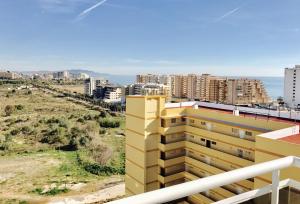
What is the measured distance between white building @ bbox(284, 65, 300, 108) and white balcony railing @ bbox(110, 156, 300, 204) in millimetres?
64119

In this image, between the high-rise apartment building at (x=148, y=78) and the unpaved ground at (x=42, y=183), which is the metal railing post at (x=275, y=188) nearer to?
the unpaved ground at (x=42, y=183)

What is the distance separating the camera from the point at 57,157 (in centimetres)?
2930

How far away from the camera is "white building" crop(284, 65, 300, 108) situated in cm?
6078

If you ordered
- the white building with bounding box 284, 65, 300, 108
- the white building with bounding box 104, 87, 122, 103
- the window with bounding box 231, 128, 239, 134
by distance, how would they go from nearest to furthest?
the window with bounding box 231, 128, 239, 134
the white building with bounding box 284, 65, 300, 108
the white building with bounding box 104, 87, 122, 103

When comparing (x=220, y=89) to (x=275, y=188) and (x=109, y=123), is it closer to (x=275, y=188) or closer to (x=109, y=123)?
(x=109, y=123)

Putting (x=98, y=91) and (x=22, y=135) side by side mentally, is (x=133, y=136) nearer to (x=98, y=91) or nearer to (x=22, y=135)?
(x=22, y=135)

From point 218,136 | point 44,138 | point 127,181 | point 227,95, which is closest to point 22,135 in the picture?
point 44,138

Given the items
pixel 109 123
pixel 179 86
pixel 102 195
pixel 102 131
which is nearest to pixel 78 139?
pixel 102 131

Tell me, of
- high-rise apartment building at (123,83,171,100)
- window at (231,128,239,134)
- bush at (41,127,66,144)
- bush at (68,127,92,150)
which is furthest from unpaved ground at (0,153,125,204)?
high-rise apartment building at (123,83,171,100)

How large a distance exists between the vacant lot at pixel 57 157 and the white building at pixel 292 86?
3693 centimetres

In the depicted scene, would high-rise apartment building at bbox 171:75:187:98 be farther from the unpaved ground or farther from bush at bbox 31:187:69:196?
bush at bbox 31:187:69:196

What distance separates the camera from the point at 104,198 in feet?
66.0

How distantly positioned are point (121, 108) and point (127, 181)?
4360 cm

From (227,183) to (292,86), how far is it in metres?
67.0
